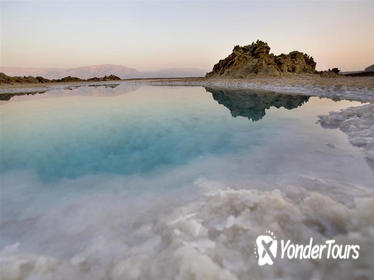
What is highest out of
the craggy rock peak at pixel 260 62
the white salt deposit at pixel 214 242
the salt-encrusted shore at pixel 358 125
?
the craggy rock peak at pixel 260 62

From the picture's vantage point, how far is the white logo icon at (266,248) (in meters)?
2.70

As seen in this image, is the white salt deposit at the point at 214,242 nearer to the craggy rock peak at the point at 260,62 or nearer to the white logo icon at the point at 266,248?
the white logo icon at the point at 266,248

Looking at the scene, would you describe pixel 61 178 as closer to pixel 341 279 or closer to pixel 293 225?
pixel 293 225

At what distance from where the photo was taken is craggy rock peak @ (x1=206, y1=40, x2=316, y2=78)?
205ft

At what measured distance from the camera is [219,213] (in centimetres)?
360

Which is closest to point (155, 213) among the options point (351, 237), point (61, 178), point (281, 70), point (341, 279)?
point (341, 279)

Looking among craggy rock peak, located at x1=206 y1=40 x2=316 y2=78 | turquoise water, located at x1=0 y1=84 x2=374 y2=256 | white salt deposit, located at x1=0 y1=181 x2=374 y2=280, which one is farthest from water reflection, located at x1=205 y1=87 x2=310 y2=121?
craggy rock peak, located at x1=206 y1=40 x2=316 y2=78

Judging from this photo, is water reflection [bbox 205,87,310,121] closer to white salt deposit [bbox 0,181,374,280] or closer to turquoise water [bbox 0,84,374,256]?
turquoise water [bbox 0,84,374,256]

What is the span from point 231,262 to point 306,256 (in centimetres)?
105
